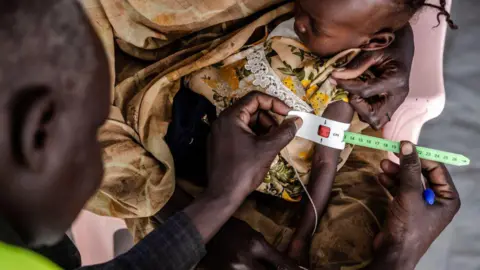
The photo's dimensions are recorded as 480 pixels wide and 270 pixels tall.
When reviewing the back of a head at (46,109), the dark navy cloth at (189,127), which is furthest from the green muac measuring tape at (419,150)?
the back of a head at (46,109)

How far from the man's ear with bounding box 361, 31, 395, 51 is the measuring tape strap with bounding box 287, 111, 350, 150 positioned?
177mm

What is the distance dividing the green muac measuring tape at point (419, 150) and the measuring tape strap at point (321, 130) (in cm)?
2

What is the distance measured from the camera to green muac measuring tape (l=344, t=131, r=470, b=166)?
1.18 m

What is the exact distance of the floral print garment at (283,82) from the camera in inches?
47.8

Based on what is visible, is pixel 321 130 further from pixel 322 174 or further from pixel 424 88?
pixel 424 88

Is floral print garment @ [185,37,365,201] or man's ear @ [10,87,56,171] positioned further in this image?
floral print garment @ [185,37,365,201]

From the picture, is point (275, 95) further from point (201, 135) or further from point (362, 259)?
point (362, 259)

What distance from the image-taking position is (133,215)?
130cm

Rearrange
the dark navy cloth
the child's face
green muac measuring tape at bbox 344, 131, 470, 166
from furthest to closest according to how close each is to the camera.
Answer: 1. the dark navy cloth
2. green muac measuring tape at bbox 344, 131, 470, 166
3. the child's face

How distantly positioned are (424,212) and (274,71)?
449 millimetres

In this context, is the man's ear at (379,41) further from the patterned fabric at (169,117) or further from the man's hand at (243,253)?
the man's hand at (243,253)

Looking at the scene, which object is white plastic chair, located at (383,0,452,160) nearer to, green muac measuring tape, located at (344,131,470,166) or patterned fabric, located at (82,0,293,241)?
Answer: green muac measuring tape, located at (344,131,470,166)

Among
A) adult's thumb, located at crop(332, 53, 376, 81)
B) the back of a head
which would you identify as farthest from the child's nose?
the back of a head

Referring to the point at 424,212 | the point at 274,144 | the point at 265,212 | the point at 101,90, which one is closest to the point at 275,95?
the point at 274,144
